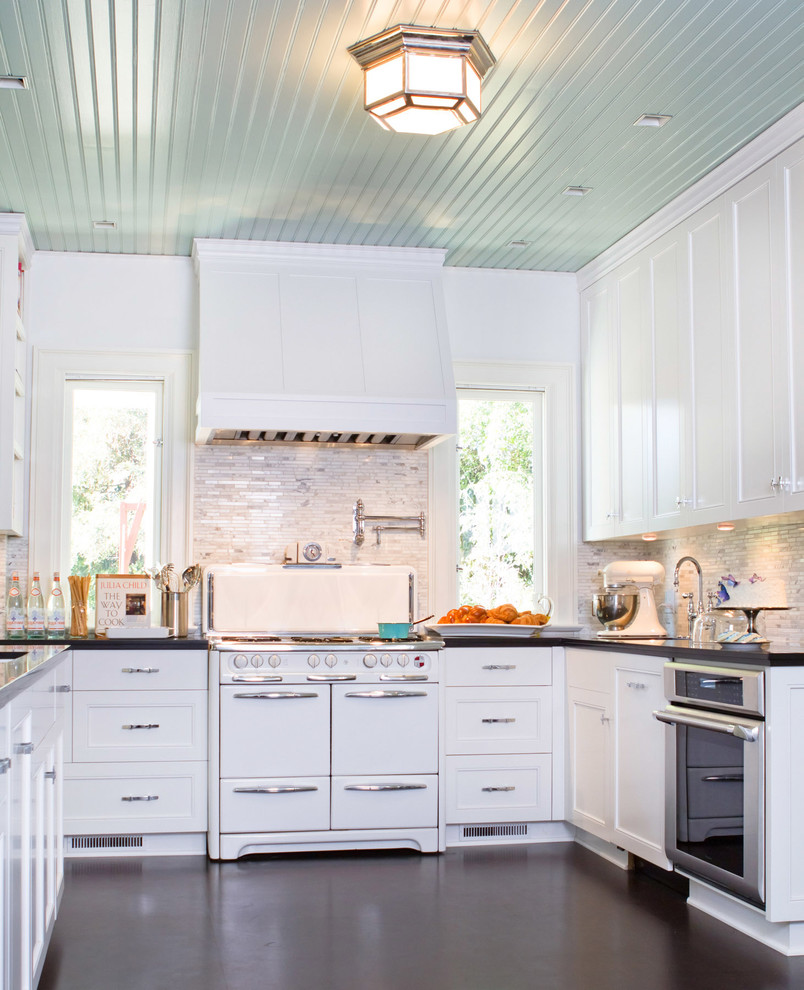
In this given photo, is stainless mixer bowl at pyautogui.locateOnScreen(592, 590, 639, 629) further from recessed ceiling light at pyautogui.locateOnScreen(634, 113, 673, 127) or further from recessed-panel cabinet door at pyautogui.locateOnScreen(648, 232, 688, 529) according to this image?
recessed ceiling light at pyautogui.locateOnScreen(634, 113, 673, 127)

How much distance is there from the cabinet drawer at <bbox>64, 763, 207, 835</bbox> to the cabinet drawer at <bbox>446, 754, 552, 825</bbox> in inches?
42.5

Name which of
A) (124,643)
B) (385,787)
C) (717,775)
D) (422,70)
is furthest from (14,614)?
(717,775)

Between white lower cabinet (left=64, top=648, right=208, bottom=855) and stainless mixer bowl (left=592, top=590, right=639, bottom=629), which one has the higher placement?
stainless mixer bowl (left=592, top=590, right=639, bottom=629)

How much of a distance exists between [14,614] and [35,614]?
117 mm

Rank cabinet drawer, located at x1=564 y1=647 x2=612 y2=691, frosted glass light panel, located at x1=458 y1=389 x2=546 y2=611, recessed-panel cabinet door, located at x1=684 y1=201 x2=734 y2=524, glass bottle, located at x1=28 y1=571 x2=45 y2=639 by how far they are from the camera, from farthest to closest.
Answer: frosted glass light panel, located at x1=458 y1=389 x2=546 y2=611 → glass bottle, located at x1=28 y1=571 x2=45 y2=639 → cabinet drawer, located at x1=564 y1=647 x2=612 y2=691 → recessed-panel cabinet door, located at x1=684 y1=201 x2=734 y2=524

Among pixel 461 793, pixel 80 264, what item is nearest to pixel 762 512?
pixel 461 793

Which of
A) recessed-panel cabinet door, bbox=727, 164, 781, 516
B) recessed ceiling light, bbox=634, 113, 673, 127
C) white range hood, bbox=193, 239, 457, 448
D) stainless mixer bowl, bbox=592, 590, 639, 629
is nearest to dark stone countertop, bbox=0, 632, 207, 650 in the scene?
white range hood, bbox=193, 239, 457, 448

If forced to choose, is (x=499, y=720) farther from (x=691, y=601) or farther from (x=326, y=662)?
(x=691, y=601)

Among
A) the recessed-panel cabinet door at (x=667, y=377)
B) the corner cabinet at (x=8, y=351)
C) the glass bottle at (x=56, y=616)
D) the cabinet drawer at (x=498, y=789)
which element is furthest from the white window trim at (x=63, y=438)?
the recessed-panel cabinet door at (x=667, y=377)

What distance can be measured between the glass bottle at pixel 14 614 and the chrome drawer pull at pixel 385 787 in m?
1.62

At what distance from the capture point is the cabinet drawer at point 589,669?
4.32 metres

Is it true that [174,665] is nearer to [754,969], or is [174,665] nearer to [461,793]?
[461,793]

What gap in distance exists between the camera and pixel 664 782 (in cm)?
371

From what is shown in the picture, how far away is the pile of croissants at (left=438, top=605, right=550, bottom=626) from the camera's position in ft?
16.6
